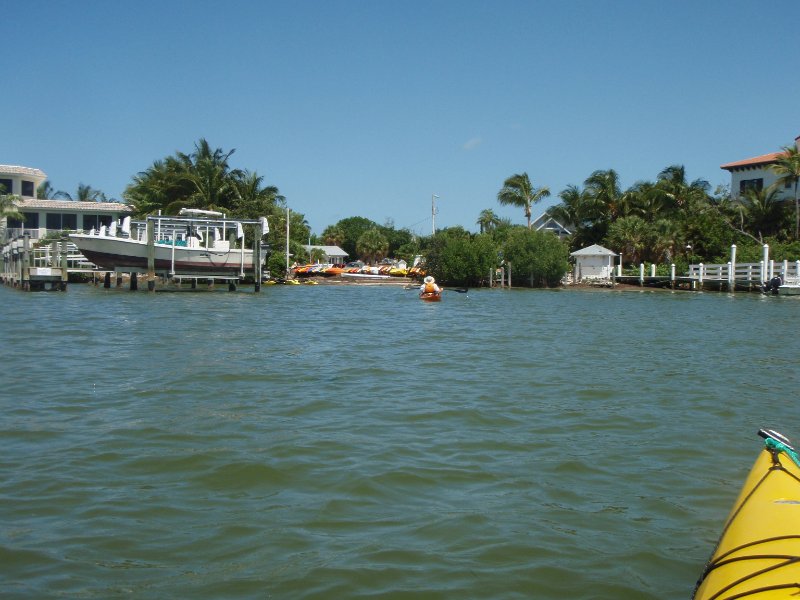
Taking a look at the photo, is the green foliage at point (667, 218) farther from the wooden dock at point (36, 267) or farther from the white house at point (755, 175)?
the wooden dock at point (36, 267)

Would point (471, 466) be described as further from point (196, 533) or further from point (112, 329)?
point (112, 329)

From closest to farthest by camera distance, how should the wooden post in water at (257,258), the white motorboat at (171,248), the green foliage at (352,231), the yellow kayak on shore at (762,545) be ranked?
the yellow kayak on shore at (762,545) < the white motorboat at (171,248) < the wooden post in water at (257,258) < the green foliage at (352,231)

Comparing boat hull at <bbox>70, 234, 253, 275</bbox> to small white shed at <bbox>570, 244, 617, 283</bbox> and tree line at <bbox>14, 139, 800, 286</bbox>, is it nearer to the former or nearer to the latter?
tree line at <bbox>14, 139, 800, 286</bbox>

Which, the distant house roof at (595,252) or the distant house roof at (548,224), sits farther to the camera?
the distant house roof at (548,224)

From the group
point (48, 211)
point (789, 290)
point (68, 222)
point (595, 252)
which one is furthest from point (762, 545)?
point (48, 211)

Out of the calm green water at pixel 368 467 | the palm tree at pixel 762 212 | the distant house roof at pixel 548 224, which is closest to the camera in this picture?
the calm green water at pixel 368 467

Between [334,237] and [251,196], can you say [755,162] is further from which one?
[334,237]

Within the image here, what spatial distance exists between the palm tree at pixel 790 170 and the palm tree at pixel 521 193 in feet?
72.6

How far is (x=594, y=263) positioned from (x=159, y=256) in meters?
34.1

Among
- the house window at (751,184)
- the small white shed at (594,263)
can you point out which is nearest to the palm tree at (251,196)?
the small white shed at (594,263)

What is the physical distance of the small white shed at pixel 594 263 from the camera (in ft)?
194

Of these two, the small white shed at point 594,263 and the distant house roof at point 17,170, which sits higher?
the distant house roof at point 17,170

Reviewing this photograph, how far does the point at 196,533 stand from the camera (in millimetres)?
5887

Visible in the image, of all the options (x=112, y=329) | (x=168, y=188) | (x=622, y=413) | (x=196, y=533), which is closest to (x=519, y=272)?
(x=168, y=188)
